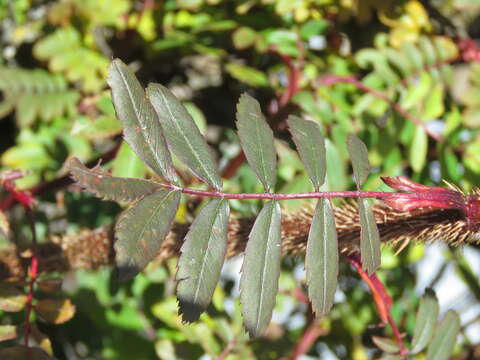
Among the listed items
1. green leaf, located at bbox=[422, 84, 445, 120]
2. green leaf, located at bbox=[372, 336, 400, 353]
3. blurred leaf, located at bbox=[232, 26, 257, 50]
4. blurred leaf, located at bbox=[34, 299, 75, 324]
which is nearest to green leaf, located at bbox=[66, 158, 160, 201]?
blurred leaf, located at bbox=[34, 299, 75, 324]

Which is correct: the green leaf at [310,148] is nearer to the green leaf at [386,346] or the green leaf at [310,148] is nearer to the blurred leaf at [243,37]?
the green leaf at [386,346]

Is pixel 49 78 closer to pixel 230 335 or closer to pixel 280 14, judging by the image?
pixel 280 14

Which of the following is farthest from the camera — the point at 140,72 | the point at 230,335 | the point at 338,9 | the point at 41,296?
the point at 140,72

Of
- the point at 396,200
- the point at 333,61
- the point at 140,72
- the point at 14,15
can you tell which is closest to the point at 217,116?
the point at 140,72

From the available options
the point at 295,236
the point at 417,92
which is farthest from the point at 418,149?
the point at 295,236

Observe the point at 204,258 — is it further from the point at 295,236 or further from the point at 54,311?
the point at 54,311

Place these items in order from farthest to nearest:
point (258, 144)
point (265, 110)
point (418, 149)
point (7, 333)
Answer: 1. point (265, 110)
2. point (418, 149)
3. point (7, 333)
4. point (258, 144)

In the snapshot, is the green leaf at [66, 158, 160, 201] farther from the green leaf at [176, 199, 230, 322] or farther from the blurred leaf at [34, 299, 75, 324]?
the blurred leaf at [34, 299, 75, 324]
